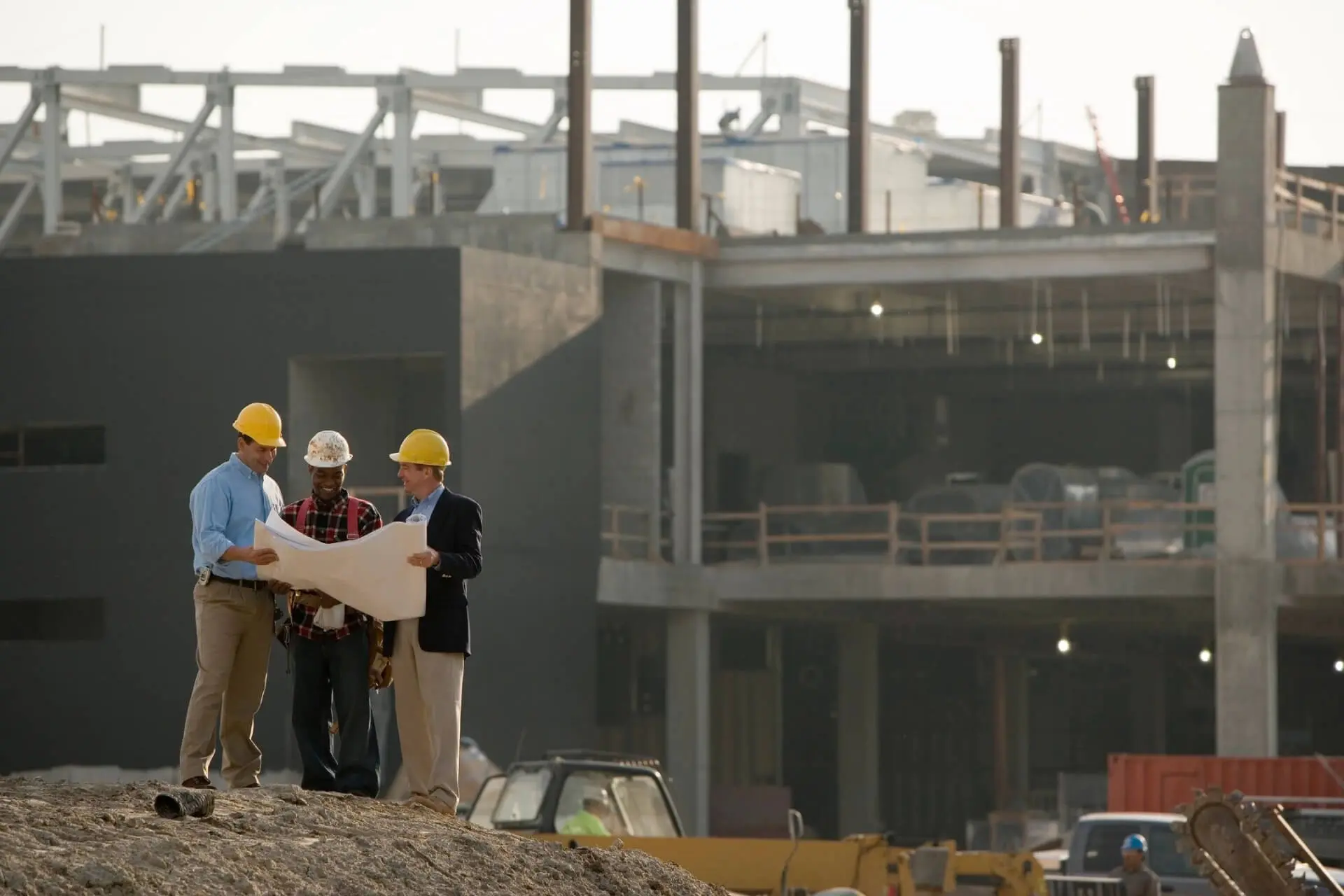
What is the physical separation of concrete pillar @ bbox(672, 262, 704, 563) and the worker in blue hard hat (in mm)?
19593

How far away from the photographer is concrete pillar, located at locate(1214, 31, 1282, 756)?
3644 cm

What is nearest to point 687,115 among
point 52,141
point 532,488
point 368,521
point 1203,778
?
point 532,488

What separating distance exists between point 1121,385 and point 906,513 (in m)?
14.9

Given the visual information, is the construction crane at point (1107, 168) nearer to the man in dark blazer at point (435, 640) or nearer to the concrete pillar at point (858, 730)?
the concrete pillar at point (858, 730)

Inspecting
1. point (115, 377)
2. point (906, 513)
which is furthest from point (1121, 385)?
point (115, 377)

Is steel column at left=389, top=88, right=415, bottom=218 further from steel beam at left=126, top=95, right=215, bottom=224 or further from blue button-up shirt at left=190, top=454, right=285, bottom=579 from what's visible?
blue button-up shirt at left=190, top=454, right=285, bottom=579

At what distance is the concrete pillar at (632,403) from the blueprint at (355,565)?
A: 26207 millimetres

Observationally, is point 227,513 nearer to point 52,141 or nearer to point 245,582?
point 245,582

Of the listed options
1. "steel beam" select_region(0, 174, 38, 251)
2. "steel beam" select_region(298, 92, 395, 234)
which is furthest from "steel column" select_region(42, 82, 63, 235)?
"steel beam" select_region(298, 92, 395, 234)

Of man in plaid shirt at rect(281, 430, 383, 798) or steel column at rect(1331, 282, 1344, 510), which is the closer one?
man in plaid shirt at rect(281, 430, 383, 798)

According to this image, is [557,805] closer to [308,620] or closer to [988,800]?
[308,620]

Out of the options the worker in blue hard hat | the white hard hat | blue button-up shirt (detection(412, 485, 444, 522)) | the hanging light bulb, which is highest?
the white hard hat

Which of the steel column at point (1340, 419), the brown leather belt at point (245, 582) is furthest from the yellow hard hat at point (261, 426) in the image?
the steel column at point (1340, 419)

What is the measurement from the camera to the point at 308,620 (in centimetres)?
1247
